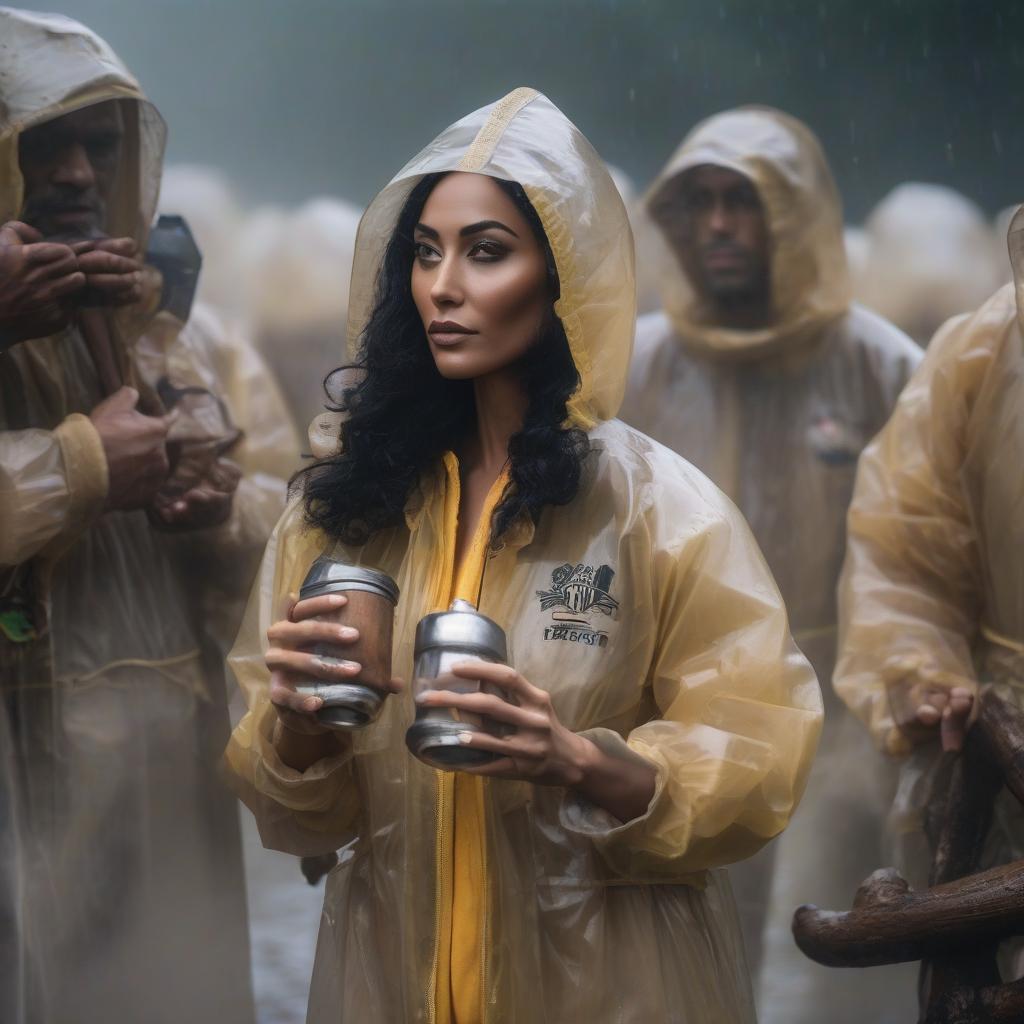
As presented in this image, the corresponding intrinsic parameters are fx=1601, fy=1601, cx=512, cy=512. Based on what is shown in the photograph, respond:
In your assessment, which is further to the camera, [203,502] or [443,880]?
[203,502]

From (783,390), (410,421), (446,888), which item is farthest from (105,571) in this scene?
(783,390)

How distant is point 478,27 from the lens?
160 inches

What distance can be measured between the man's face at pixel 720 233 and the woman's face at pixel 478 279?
7.12ft

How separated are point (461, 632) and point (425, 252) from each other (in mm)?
589

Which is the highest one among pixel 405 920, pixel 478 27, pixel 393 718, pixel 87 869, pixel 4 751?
pixel 478 27

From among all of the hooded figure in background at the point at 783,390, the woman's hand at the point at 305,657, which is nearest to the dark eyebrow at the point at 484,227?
the woman's hand at the point at 305,657

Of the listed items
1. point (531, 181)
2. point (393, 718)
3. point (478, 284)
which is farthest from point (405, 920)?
point (531, 181)

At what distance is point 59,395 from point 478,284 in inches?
47.5

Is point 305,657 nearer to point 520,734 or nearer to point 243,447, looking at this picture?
point 520,734

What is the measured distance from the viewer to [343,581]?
167cm

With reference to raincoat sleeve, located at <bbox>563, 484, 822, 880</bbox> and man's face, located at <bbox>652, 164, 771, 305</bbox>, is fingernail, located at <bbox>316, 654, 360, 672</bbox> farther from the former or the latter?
man's face, located at <bbox>652, 164, 771, 305</bbox>

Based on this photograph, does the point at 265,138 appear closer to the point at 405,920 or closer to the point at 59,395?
the point at 59,395

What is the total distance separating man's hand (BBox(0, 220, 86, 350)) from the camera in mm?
2666

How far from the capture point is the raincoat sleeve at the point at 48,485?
8.83 ft
